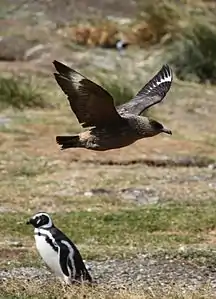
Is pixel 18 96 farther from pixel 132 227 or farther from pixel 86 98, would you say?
pixel 86 98

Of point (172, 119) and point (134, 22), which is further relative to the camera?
point (134, 22)

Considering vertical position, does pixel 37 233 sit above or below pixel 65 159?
above

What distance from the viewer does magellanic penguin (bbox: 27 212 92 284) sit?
28.9 feet

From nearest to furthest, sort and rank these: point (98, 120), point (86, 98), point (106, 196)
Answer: point (86, 98) → point (98, 120) → point (106, 196)

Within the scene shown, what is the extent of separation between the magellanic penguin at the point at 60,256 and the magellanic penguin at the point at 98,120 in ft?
2.98

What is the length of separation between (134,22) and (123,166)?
11.7 meters

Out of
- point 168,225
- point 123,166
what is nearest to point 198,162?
point 123,166

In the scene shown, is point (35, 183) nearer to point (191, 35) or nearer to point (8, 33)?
point (191, 35)

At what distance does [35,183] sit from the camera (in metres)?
14.1

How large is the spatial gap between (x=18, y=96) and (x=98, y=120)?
9.46m

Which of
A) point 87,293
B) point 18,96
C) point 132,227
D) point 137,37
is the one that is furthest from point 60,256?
point 137,37

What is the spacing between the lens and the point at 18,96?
19484 mm

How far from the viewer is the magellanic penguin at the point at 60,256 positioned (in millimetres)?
8805

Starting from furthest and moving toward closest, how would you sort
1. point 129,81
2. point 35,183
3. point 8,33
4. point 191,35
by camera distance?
point 8,33
point 191,35
point 129,81
point 35,183
